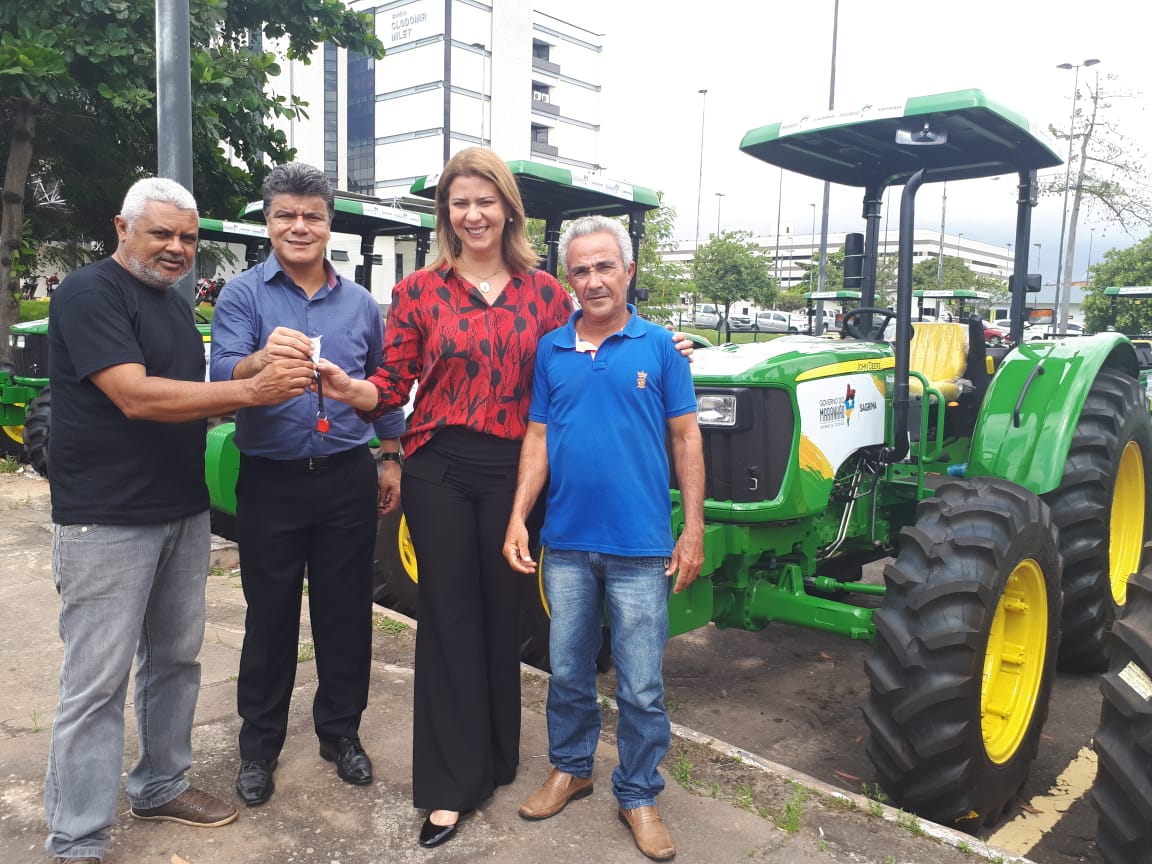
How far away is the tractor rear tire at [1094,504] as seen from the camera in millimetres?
4512

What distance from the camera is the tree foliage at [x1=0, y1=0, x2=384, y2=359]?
331 inches

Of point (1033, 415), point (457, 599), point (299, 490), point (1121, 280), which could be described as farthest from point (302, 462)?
point (1121, 280)

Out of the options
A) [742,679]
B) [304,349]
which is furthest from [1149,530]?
[304,349]

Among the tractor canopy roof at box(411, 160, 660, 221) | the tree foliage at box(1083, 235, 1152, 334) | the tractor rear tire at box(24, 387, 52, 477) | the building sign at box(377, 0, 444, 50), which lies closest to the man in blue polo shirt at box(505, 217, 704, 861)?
the tractor canopy roof at box(411, 160, 660, 221)

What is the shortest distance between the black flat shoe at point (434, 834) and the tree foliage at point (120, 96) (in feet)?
24.0

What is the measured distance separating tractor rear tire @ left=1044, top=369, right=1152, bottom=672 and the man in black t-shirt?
3580 mm

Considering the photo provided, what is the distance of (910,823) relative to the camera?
9.95ft

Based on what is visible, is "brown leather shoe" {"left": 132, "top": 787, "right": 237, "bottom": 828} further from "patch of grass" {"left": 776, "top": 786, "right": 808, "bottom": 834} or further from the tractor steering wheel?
the tractor steering wheel


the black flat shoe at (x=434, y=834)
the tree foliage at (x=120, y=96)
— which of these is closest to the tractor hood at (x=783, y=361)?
the black flat shoe at (x=434, y=834)

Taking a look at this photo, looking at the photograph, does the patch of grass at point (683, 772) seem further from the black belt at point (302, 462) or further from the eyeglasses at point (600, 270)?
the eyeglasses at point (600, 270)

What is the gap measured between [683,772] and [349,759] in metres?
1.11

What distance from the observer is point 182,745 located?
299 cm

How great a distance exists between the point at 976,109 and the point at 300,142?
177ft

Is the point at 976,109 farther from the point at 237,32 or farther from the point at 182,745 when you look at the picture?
the point at 237,32
